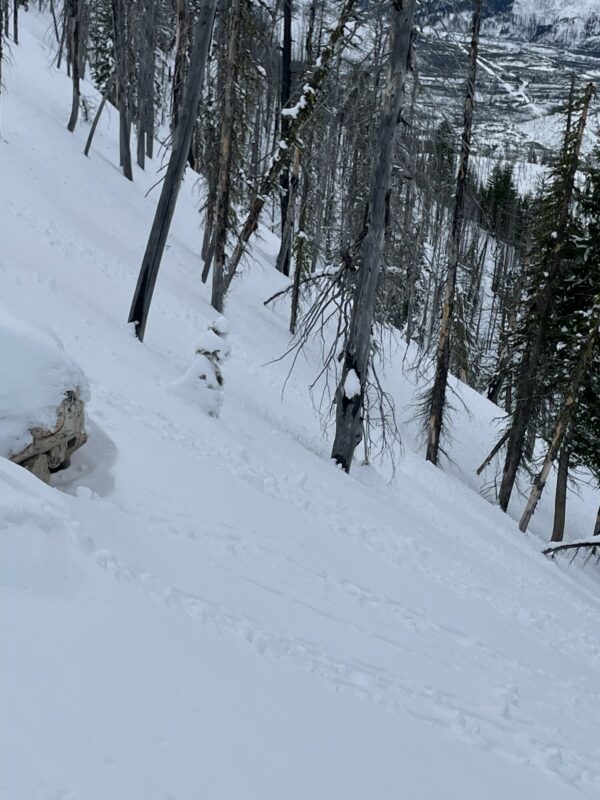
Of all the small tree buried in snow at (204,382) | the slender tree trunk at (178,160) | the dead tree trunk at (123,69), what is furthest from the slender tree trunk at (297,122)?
the dead tree trunk at (123,69)

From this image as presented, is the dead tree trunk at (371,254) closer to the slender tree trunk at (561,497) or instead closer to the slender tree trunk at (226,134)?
the slender tree trunk at (226,134)

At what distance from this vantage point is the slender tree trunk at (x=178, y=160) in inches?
407

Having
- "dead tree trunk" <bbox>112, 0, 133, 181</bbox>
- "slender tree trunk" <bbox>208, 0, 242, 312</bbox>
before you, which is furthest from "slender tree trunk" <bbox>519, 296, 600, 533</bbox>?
"dead tree trunk" <bbox>112, 0, 133, 181</bbox>

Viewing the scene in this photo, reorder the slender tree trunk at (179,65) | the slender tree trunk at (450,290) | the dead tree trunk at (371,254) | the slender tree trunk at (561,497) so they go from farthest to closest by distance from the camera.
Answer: the slender tree trunk at (561,497), the slender tree trunk at (179,65), the slender tree trunk at (450,290), the dead tree trunk at (371,254)

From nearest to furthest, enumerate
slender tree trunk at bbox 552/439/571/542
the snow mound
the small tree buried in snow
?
the snow mound
the small tree buried in snow
slender tree trunk at bbox 552/439/571/542

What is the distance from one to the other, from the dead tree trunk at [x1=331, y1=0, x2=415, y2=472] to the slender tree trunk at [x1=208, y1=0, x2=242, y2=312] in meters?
7.36

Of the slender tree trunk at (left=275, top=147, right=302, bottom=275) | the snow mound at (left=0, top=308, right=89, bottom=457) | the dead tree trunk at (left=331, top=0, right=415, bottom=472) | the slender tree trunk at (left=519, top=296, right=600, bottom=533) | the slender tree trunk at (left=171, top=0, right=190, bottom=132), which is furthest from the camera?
the slender tree trunk at (left=275, top=147, right=302, bottom=275)

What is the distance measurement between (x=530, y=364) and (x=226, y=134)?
10.00 meters

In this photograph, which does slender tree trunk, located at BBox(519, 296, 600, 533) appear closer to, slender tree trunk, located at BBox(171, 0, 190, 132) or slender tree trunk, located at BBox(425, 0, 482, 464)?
slender tree trunk, located at BBox(425, 0, 482, 464)

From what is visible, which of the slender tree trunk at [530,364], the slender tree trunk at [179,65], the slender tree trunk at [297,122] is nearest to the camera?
the slender tree trunk at [297,122]

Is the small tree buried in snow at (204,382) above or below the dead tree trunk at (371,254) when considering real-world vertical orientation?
below

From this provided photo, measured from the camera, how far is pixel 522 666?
5.77 metres

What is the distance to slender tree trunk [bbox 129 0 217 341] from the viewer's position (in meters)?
10.3

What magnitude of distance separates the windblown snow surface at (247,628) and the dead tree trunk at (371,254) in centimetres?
72
